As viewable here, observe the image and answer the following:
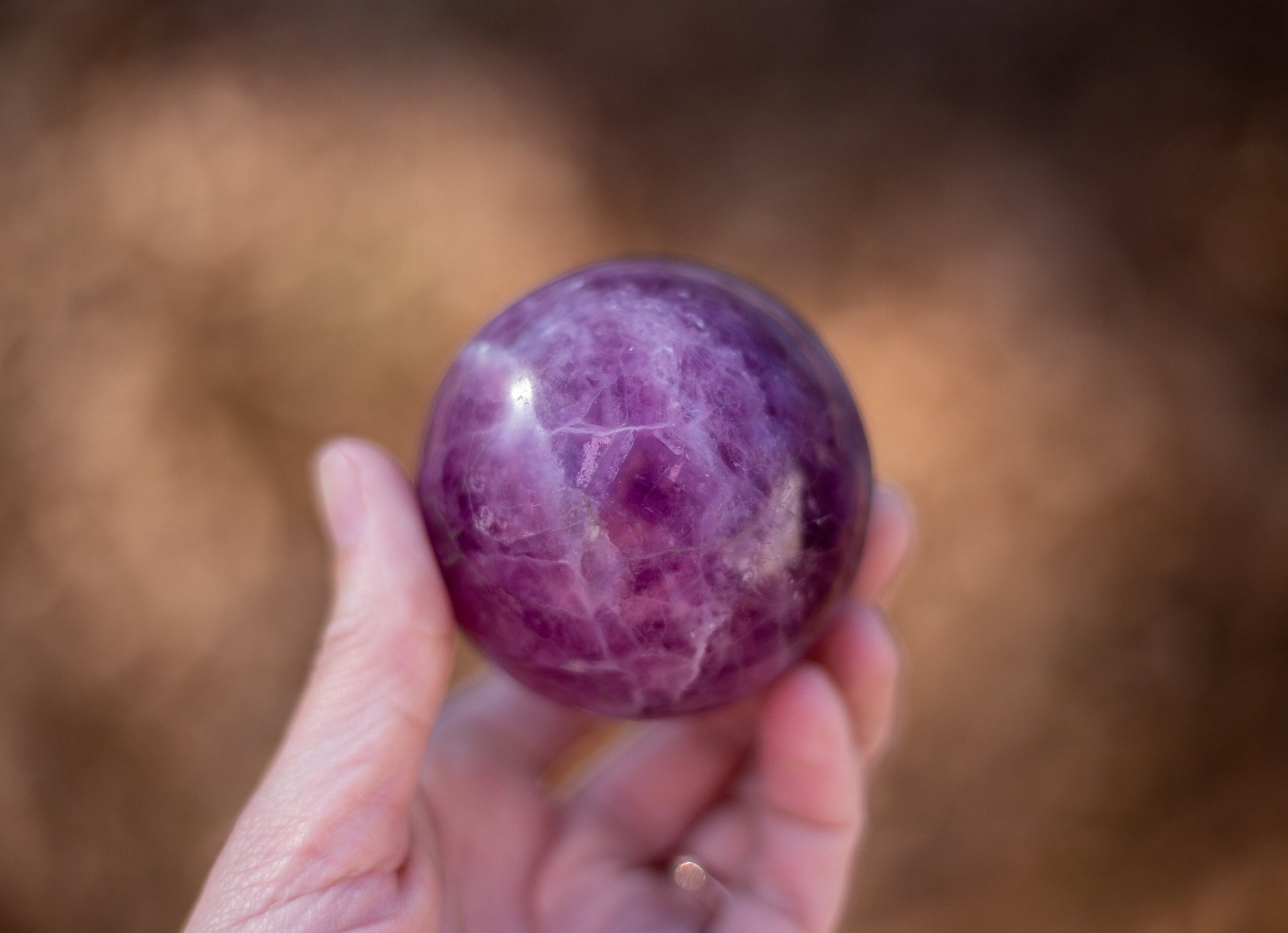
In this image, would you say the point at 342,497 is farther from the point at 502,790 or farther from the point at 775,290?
the point at 775,290

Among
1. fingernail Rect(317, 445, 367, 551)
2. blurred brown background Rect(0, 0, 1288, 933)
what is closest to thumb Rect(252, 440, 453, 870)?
fingernail Rect(317, 445, 367, 551)

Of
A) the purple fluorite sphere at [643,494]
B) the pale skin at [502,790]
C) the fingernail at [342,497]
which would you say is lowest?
the pale skin at [502,790]

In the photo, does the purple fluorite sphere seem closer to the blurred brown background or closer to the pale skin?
the pale skin

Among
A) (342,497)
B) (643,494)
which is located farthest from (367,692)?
(643,494)

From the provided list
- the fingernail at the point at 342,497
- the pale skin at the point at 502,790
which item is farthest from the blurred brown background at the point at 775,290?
the fingernail at the point at 342,497

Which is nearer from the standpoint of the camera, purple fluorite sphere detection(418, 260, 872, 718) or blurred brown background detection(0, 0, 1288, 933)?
purple fluorite sphere detection(418, 260, 872, 718)

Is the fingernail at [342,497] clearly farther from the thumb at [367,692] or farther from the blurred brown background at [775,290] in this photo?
the blurred brown background at [775,290]
